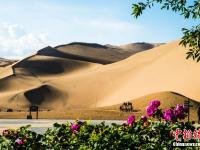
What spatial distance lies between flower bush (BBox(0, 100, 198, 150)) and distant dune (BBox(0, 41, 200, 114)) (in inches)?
1977

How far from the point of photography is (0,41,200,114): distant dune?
88.0m

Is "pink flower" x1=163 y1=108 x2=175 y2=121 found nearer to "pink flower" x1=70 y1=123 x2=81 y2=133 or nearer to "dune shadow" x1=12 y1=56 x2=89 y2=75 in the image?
"pink flower" x1=70 y1=123 x2=81 y2=133

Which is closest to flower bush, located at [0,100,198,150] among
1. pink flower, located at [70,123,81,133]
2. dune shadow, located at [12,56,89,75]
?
pink flower, located at [70,123,81,133]

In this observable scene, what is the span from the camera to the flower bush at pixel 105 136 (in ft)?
34.4

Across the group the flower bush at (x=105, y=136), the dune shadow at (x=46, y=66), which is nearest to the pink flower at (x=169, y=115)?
the flower bush at (x=105, y=136)

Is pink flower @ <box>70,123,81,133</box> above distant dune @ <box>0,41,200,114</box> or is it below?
below

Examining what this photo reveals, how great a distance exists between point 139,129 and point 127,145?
0.68m

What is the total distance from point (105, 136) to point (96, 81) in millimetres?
97253

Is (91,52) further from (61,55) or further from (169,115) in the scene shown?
(169,115)

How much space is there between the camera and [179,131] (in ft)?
35.4

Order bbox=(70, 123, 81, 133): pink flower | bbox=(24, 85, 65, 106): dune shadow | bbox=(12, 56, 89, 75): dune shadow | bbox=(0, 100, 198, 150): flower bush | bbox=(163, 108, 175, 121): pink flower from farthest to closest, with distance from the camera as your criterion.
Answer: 1. bbox=(12, 56, 89, 75): dune shadow
2. bbox=(24, 85, 65, 106): dune shadow
3. bbox=(163, 108, 175, 121): pink flower
4. bbox=(70, 123, 81, 133): pink flower
5. bbox=(0, 100, 198, 150): flower bush

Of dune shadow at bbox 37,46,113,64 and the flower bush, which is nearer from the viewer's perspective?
the flower bush

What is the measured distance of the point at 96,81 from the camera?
4245 inches

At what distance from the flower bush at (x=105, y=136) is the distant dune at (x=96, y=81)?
50220 millimetres
